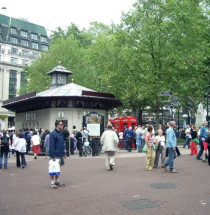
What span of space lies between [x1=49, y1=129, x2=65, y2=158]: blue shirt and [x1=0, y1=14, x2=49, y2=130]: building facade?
6481 centimetres

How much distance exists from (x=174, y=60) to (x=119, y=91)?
7992 millimetres

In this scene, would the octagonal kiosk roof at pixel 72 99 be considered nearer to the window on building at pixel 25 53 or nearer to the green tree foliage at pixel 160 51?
the green tree foliage at pixel 160 51

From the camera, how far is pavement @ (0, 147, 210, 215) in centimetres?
645

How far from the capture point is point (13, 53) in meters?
78.4

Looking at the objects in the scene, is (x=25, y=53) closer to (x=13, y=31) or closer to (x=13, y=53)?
(x=13, y=53)

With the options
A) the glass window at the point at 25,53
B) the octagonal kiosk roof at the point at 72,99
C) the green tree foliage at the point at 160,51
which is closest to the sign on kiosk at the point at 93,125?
the octagonal kiosk roof at the point at 72,99

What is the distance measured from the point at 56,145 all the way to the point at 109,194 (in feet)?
7.91

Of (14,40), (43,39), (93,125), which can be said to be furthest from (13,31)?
(93,125)

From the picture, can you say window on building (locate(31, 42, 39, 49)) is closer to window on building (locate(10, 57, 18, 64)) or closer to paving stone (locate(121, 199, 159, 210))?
window on building (locate(10, 57, 18, 64))

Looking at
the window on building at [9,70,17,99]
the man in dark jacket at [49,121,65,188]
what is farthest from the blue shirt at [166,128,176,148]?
the window on building at [9,70,17,99]

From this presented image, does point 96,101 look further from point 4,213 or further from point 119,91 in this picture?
point 4,213

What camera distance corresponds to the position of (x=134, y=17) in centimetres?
3167

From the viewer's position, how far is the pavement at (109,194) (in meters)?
6.45

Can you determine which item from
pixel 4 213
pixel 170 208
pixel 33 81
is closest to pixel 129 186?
pixel 170 208
